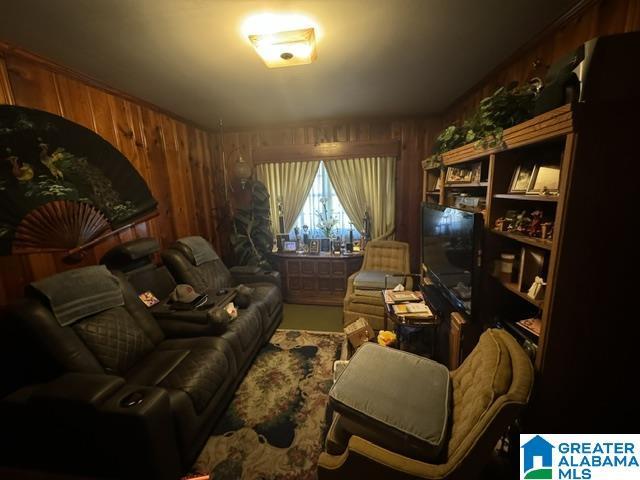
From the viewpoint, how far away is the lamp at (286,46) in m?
1.39

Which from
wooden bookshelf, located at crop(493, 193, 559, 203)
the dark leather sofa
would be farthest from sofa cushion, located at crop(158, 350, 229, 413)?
wooden bookshelf, located at crop(493, 193, 559, 203)

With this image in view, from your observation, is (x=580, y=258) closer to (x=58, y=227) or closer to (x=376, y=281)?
(x=376, y=281)

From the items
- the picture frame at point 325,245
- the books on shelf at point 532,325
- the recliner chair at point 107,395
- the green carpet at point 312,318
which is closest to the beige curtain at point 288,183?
the picture frame at point 325,245

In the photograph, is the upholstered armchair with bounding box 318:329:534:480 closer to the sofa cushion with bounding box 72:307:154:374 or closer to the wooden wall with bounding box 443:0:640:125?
the wooden wall with bounding box 443:0:640:125

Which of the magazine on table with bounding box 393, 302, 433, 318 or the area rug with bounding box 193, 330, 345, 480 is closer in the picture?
the area rug with bounding box 193, 330, 345, 480

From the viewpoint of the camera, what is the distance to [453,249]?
1722 millimetres

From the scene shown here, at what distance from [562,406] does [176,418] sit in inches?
72.0

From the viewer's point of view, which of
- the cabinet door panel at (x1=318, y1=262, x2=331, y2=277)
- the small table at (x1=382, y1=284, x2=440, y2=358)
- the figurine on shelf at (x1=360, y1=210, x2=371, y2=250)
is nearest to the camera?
the small table at (x1=382, y1=284, x2=440, y2=358)

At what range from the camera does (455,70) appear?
1942 mm

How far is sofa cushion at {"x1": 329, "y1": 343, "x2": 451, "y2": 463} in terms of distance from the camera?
101 cm

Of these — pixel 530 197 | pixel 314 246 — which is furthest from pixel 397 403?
pixel 314 246

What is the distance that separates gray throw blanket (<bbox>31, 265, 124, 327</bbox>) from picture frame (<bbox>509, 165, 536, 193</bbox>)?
8.58 feet

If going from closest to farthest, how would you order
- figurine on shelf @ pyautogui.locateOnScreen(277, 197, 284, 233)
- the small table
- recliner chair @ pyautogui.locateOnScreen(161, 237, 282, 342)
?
the small table
recliner chair @ pyautogui.locateOnScreen(161, 237, 282, 342)
figurine on shelf @ pyautogui.locateOnScreen(277, 197, 284, 233)

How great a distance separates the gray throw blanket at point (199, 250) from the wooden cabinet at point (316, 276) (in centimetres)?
91
